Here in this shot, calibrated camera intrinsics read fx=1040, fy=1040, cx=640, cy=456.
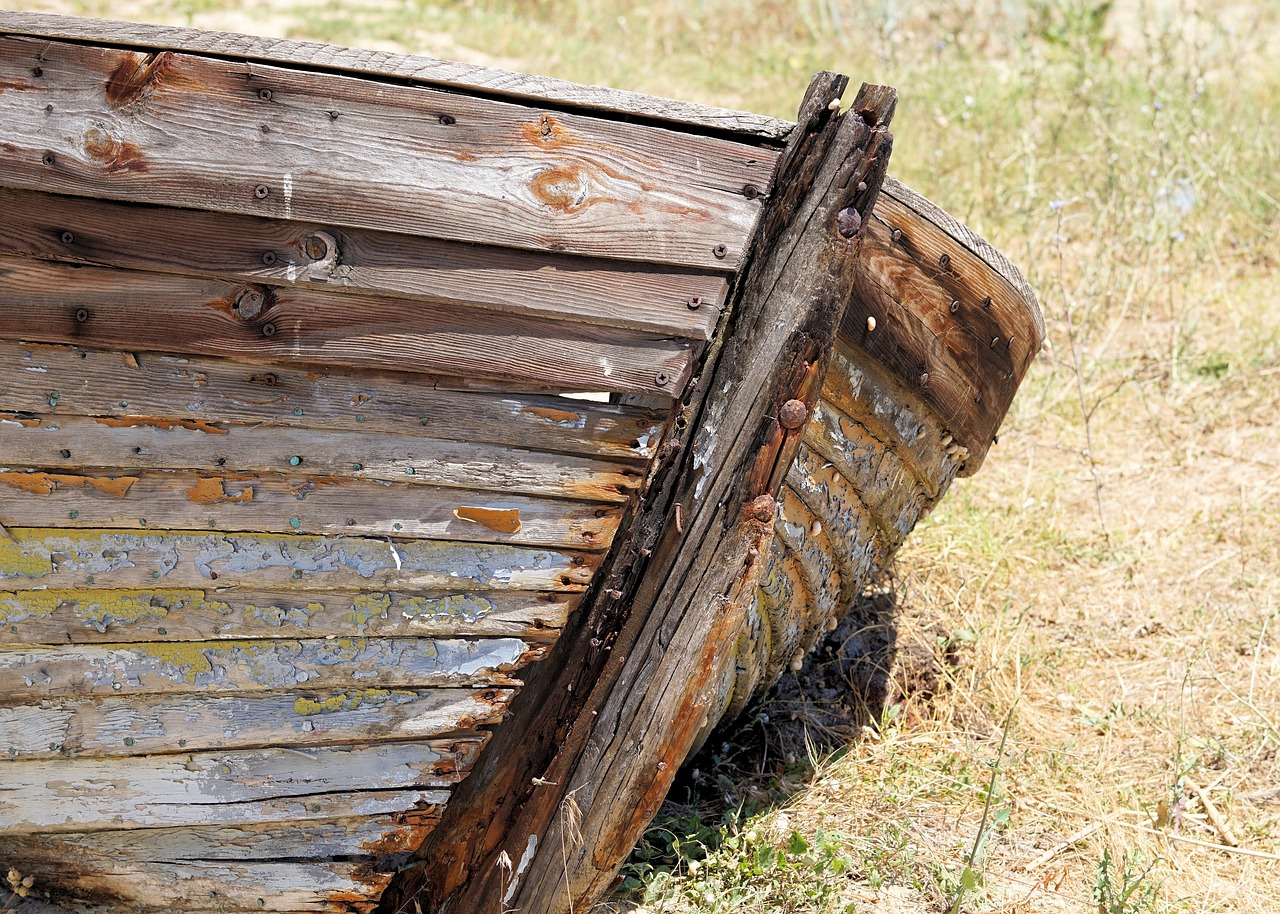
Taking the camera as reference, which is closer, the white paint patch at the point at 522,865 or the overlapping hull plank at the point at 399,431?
the overlapping hull plank at the point at 399,431

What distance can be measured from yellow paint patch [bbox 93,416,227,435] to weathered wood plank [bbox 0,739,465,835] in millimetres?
658

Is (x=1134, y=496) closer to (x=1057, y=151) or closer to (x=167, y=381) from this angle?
(x=1057, y=151)

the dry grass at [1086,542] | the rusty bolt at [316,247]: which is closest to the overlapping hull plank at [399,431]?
the rusty bolt at [316,247]

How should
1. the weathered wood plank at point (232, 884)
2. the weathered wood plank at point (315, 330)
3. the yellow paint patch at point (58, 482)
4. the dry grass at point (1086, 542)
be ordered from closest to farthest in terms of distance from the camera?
1. the weathered wood plank at point (315, 330)
2. the yellow paint patch at point (58, 482)
3. the weathered wood plank at point (232, 884)
4. the dry grass at point (1086, 542)

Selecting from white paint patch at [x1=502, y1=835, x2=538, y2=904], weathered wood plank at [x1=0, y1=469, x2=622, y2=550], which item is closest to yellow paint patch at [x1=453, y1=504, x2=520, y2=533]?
weathered wood plank at [x1=0, y1=469, x2=622, y2=550]

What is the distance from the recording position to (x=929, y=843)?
2.63m

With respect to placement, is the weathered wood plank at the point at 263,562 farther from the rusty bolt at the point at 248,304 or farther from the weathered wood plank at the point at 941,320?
the weathered wood plank at the point at 941,320

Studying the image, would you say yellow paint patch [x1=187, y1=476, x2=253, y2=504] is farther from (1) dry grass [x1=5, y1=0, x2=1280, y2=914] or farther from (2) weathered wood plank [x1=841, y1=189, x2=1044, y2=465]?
(1) dry grass [x1=5, y1=0, x2=1280, y2=914]

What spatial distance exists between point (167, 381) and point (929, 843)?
2076 millimetres

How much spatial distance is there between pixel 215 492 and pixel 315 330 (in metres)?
0.36

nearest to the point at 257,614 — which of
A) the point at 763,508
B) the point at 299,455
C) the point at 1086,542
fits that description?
the point at 299,455

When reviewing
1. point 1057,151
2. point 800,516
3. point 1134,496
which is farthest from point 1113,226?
point 800,516

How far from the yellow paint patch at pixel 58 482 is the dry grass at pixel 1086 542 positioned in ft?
4.88

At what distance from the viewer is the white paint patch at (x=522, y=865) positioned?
2180mm
